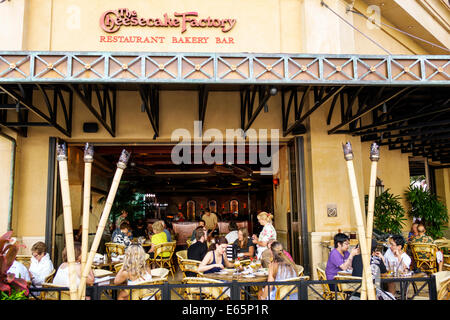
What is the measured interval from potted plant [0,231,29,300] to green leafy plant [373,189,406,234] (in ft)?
32.2

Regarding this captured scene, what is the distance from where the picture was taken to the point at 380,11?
1034 cm

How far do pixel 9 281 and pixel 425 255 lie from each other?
27.9 feet

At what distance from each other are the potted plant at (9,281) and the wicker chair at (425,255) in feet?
27.1

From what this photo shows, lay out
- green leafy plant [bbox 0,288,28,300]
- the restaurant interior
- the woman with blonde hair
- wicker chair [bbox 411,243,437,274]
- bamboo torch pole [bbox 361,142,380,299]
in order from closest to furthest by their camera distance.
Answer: bamboo torch pole [bbox 361,142,380,299], green leafy plant [bbox 0,288,28,300], the woman with blonde hair, wicker chair [bbox 411,243,437,274], the restaurant interior

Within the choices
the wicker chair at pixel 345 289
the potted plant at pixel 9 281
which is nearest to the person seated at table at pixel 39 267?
the potted plant at pixel 9 281

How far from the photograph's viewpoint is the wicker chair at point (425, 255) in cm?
862

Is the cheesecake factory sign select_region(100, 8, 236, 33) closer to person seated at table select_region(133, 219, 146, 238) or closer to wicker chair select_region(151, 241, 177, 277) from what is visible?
A: wicker chair select_region(151, 241, 177, 277)

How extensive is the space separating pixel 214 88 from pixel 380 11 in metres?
5.21

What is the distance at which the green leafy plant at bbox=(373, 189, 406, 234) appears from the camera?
11.1 m

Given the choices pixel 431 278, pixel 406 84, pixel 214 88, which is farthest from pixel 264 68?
pixel 431 278

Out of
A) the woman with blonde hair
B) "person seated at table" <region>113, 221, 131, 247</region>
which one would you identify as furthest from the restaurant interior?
the woman with blonde hair

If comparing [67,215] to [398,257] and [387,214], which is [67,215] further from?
[387,214]

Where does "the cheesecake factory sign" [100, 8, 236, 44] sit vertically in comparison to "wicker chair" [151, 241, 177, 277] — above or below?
above

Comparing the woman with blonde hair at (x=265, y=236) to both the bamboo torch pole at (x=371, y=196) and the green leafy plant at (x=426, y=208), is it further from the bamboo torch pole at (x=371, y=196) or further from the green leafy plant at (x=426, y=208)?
the green leafy plant at (x=426, y=208)
